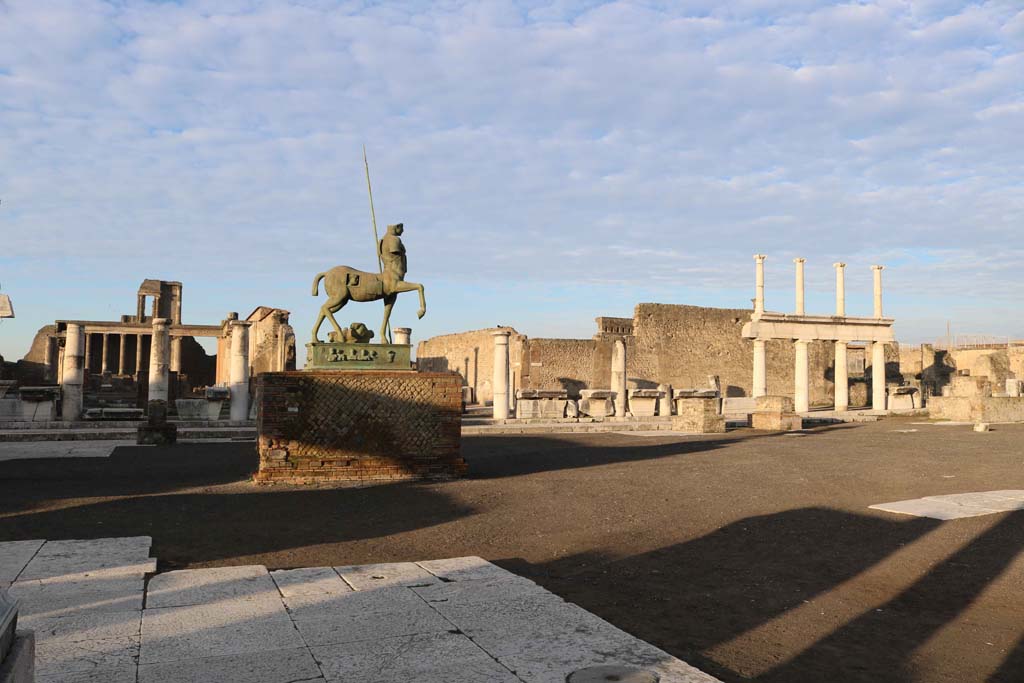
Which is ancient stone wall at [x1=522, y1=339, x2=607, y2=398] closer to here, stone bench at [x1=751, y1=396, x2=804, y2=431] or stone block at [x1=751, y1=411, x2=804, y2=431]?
stone bench at [x1=751, y1=396, x2=804, y2=431]

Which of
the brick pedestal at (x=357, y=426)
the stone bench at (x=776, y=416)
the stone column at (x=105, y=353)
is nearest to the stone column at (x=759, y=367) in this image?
the stone bench at (x=776, y=416)

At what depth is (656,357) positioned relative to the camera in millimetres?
37906

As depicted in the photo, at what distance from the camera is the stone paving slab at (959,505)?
7.31 metres

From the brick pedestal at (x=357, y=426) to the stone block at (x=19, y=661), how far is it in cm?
767

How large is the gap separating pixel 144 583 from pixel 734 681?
11.0 feet

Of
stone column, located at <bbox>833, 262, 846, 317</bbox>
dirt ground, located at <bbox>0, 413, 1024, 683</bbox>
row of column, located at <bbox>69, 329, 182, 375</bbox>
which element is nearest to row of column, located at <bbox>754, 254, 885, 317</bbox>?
stone column, located at <bbox>833, 262, 846, 317</bbox>

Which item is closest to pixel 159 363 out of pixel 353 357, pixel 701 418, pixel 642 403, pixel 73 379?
pixel 73 379

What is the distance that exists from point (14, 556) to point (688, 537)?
5.03m

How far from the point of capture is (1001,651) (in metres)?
3.83

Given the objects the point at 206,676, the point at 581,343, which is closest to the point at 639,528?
the point at 206,676

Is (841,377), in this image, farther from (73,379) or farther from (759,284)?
(73,379)

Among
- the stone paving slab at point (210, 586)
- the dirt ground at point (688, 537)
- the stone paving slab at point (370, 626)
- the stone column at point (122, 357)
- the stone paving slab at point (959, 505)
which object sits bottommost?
the dirt ground at point (688, 537)

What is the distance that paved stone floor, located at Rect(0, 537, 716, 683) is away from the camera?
3115 millimetres

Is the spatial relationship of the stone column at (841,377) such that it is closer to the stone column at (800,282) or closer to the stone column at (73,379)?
the stone column at (800,282)
